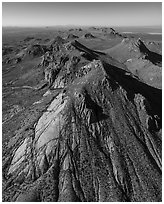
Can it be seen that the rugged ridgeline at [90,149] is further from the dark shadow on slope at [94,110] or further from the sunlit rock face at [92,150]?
the dark shadow on slope at [94,110]

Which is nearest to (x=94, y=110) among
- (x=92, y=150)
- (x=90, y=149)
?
(x=90, y=149)

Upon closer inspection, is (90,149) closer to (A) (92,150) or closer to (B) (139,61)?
(A) (92,150)

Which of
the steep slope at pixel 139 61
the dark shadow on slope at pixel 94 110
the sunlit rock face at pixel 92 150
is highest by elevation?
the steep slope at pixel 139 61

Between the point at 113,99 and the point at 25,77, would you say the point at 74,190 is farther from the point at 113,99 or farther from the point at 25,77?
the point at 25,77

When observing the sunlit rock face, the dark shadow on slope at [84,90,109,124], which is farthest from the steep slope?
the dark shadow on slope at [84,90,109,124]

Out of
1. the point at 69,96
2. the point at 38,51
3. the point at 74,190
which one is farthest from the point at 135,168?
the point at 38,51

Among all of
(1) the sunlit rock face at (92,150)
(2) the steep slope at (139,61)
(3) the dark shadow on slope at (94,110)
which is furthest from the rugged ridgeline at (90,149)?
(2) the steep slope at (139,61)

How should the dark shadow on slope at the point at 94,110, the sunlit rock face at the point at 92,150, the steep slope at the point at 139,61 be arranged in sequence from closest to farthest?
the sunlit rock face at the point at 92,150
the dark shadow on slope at the point at 94,110
the steep slope at the point at 139,61
